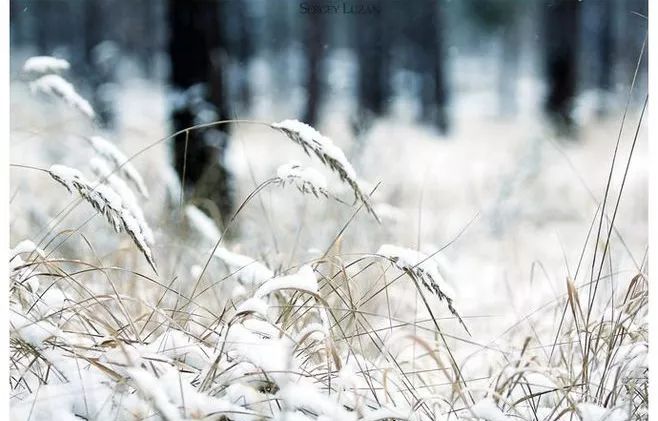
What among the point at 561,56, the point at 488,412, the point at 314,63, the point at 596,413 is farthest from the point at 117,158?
the point at 561,56

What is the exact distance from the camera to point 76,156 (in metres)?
3.65

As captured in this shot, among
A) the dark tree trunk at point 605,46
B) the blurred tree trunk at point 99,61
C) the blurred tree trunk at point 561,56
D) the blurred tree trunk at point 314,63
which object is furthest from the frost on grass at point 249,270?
the dark tree trunk at point 605,46

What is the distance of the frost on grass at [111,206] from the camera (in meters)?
0.97

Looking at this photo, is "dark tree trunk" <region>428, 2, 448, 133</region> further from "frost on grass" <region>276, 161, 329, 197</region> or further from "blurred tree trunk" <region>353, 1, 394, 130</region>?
"frost on grass" <region>276, 161, 329, 197</region>

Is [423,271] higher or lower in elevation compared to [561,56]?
lower

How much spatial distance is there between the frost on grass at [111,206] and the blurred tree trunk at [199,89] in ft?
6.33

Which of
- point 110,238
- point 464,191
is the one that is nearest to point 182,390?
point 110,238

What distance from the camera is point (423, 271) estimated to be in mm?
949

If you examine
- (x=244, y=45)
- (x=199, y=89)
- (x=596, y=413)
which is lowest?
(x=596, y=413)

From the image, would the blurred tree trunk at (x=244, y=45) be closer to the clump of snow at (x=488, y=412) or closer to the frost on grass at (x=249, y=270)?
the frost on grass at (x=249, y=270)

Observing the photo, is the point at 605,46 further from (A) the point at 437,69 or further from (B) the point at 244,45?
(B) the point at 244,45

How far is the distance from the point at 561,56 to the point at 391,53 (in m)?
1.92

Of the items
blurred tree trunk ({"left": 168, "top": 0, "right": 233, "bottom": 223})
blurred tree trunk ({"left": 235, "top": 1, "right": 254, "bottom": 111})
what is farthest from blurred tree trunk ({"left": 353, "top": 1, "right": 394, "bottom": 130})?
blurred tree trunk ({"left": 168, "top": 0, "right": 233, "bottom": 223})

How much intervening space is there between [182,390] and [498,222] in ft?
9.16
